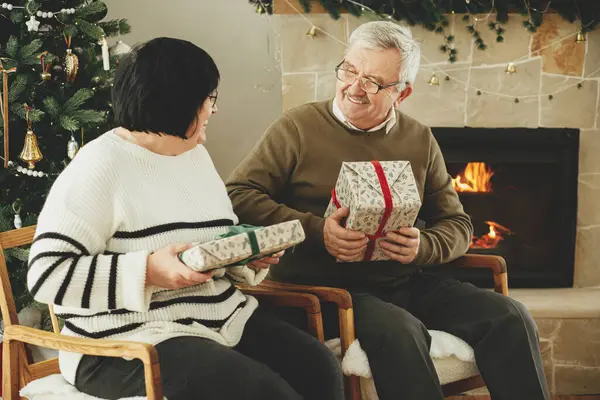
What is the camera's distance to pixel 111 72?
243cm

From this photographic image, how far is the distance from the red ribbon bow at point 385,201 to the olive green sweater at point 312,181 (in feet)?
0.40

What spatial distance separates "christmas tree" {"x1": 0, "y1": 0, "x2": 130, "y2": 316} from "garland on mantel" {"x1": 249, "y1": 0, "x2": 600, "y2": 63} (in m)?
0.86

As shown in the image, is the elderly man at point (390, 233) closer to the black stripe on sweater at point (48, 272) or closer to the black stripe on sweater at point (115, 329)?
the black stripe on sweater at point (115, 329)

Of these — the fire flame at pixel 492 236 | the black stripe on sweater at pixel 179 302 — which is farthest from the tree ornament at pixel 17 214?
the fire flame at pixel 492 236

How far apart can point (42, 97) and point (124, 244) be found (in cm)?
117

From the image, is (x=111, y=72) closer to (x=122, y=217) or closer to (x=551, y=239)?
(x=122, y=217)

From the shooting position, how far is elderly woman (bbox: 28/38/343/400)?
1324 mm

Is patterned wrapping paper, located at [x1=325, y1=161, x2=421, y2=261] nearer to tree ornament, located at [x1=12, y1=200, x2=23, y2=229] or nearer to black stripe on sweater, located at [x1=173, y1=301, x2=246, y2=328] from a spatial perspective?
black stripe on sweater, located at [x1=173, y1=301, x2=246, y2=328]

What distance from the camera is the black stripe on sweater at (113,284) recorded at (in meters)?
1.33

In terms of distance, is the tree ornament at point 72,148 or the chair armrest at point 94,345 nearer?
the chair armrest at point 94,345

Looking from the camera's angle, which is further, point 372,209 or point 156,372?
point 372,209

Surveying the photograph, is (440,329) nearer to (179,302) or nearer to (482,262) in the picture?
(482,262)

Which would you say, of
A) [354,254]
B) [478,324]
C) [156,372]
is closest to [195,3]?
[354,254]

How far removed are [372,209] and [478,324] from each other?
43 cm
